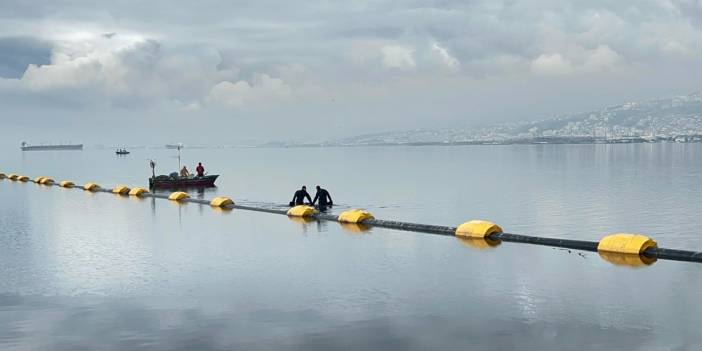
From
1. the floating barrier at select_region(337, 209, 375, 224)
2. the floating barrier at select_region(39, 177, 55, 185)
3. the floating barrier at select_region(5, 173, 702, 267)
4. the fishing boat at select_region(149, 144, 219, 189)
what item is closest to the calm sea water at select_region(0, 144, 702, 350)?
the floating barrier at select_region(5, 173, 702, 267)

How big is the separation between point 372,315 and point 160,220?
33679mm

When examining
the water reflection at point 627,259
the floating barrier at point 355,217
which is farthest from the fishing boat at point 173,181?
the water reflection at point 627,259

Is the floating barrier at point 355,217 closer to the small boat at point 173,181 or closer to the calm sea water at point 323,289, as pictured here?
the calm sea water at point 323,289

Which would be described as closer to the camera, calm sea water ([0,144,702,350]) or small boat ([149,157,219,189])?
calm sea water ([0,144,702,350])

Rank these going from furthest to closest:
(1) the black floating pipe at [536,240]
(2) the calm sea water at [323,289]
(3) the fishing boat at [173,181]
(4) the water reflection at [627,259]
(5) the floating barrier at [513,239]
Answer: (3) the fishing boat at [173,181] < (5) the floating barrier at [513,239] < (1) the black floating pipe at [536,240] < (4) the water reflection at [627,259] < (2) the calm sea water at [323,289]

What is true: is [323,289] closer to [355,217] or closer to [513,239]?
[513,239]

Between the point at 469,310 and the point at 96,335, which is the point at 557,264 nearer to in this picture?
the point at 469,310

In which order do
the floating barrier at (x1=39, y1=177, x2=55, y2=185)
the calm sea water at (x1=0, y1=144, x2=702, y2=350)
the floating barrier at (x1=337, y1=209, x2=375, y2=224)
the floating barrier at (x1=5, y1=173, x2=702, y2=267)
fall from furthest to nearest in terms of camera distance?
the floating barrier at (x1=39, y1=177, x2=55, y2=185)
the floating barrier at (x1=337, y1=209, x2=375, y2=224)
the floating barrier at (x1=5, y1=173, x2=702, y2=267)
the calm sea water at (x1=0, y1=144, x2=702, y2=350)

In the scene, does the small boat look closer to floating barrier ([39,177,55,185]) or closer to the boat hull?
the boat hull

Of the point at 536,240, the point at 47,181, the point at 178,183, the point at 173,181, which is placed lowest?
the point at 536,240

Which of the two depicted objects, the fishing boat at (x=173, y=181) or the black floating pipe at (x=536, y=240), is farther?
the fishing boat at (x=173, y=181)

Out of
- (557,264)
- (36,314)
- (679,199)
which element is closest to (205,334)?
(36,314)

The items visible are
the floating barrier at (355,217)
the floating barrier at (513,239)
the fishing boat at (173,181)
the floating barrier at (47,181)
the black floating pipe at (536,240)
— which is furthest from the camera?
the floating barrier at (47,181)

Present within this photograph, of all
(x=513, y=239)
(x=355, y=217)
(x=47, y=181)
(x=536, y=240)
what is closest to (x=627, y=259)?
(x=536, y=240)
